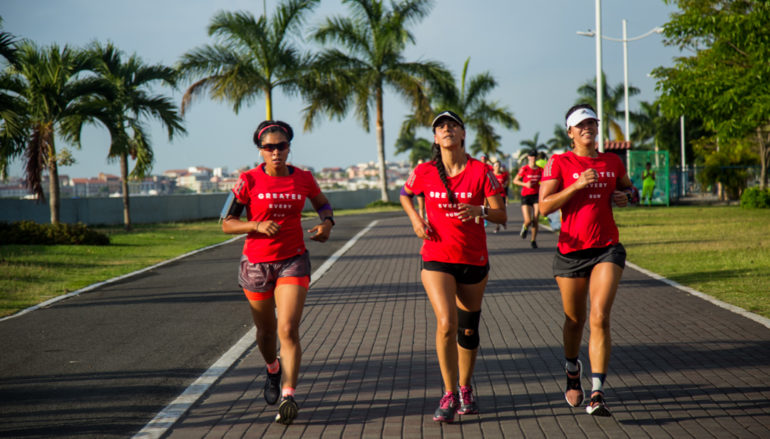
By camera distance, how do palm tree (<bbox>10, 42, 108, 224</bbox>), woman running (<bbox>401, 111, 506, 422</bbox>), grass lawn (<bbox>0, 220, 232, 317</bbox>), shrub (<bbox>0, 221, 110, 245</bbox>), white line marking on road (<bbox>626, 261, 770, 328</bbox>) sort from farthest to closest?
palm tree (<bbox>10, 42, 108, 224</bbox>) → shrub (<bbox>0, 221, 110, 245</bbox>) → grass lawn (<bbox>0, 220, 232, 317</bbox>) → white line marking on road (<bbox>626, 261, 770, 328</bbox>) → woman running (<bbox>401, 111, 506, 422</bbox>)

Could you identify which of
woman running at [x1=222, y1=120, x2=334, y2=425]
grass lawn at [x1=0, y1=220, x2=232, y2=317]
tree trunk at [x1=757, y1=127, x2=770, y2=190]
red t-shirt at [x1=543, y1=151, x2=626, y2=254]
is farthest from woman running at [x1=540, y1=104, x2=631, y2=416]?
tree trunk at [x1=757, y1=127, x2=770, y2=190]

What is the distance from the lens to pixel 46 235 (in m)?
18.2

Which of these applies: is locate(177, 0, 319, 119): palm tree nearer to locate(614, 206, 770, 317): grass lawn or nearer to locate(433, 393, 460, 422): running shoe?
locate(614, 206, 770, 317): grass lawn

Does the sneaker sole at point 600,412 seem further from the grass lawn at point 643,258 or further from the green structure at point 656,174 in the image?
the green structure at point 656,174

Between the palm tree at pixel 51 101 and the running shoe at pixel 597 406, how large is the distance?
60.2 ft

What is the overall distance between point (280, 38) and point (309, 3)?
6.07 feet

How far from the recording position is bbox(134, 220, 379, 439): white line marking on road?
468cm

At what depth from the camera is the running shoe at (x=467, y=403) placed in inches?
191

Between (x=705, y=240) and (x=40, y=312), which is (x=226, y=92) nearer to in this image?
(x=705, y=240)

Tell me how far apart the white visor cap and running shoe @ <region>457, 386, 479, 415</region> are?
1815 mm

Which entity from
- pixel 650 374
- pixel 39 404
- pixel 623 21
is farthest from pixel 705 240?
pixel 623 21

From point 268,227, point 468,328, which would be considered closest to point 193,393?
point 268,227

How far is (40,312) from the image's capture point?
9211 mm

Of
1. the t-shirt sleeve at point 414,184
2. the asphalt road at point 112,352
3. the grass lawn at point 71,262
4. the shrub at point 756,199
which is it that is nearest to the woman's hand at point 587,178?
the t-shirt sleeve at point 414,184
